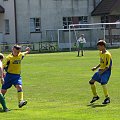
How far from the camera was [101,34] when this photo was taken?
5628cm

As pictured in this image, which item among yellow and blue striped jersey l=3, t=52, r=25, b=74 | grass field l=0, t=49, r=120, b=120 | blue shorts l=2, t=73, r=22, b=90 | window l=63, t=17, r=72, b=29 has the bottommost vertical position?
grass field l=0, t=49, r=120, b=120

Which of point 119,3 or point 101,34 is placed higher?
point 119,3

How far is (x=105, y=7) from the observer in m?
58.8

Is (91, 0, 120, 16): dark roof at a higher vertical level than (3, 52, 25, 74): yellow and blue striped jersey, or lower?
higher

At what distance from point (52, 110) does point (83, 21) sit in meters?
47.6

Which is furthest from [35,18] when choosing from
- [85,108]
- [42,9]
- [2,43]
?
[85,108]

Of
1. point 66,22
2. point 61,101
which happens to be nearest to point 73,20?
point 66,22

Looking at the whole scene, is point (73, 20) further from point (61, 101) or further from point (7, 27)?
point (61, 101)

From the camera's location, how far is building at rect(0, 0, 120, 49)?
57.1 m

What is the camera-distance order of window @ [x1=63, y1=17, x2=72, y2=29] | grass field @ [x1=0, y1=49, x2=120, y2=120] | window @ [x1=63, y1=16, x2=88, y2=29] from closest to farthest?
1. grass field @ [x1=0, y1=49, x2=120, y2=120]
2. window @ [x1=63, y1=17, x2=72, y2=29]
3. window @ [x1=63, y1=16, x2=88, y2=29]

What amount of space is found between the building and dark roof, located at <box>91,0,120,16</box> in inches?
5.1

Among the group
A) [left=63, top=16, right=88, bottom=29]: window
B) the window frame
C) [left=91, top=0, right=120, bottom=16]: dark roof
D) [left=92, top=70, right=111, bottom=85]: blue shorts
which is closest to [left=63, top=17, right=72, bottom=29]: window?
[left=63, top=16, right=88, bottom=29]: window

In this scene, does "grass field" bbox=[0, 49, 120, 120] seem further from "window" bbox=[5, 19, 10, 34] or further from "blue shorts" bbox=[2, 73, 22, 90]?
"window" bbox=[5, 19, 10, 34]

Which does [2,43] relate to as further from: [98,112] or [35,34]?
[98,112]
